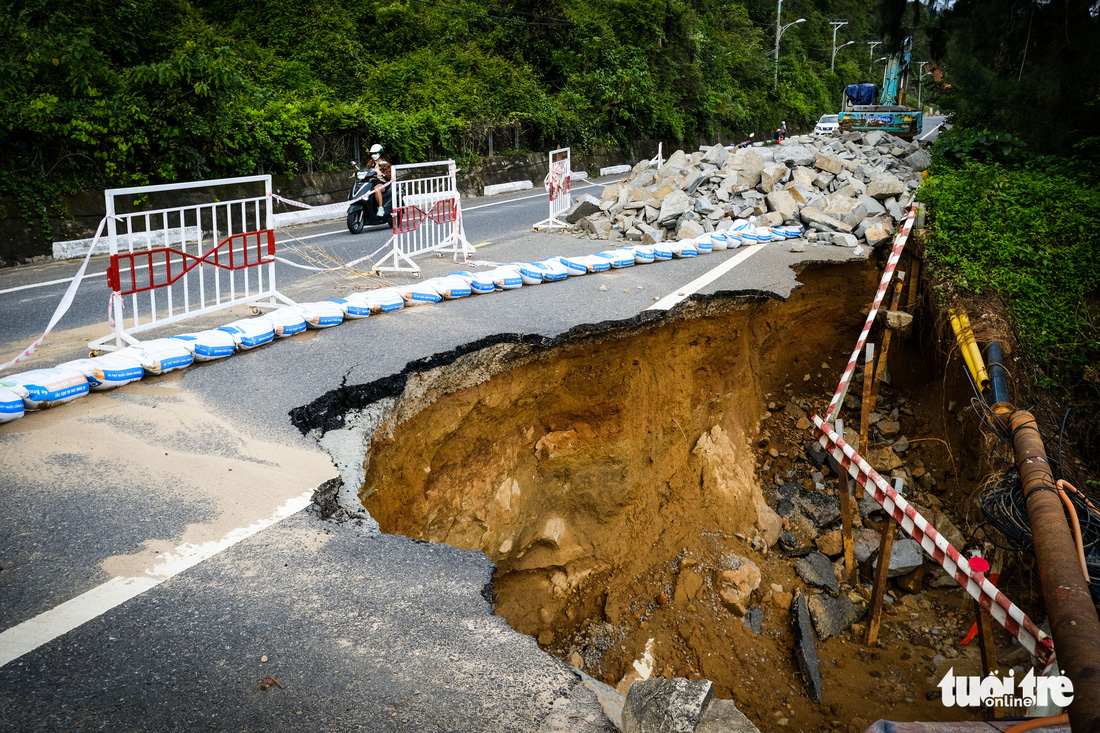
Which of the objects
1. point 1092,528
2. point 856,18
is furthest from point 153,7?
point 856,18

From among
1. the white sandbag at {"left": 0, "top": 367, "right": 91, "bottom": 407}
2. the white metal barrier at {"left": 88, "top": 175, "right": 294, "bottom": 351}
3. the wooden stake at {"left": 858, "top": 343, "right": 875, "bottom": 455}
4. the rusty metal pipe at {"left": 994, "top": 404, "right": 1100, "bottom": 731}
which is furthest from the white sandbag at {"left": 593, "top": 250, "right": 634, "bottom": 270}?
the white sandbag at {"left": 0, "top": 367, "right": 91, "bottom": 407}

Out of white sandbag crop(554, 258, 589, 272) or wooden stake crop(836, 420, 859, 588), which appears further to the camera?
white sandbag crop(554, 258, 589, 272)

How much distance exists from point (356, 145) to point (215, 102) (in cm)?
485

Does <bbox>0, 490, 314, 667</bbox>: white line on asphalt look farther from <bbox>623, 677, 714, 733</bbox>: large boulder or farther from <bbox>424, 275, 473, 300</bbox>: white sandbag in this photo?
<bbox>424, 275, 473, 300</bbox>: white sandbag

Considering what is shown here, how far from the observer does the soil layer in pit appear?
614cm

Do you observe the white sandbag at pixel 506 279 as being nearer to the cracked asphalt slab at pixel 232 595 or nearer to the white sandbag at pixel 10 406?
the cracked asphalt slab at pixel 232 595

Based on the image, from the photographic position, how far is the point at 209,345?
5805 mm

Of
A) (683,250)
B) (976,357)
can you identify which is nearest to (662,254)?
(683,250)

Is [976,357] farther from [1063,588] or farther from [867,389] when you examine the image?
[1063,588]

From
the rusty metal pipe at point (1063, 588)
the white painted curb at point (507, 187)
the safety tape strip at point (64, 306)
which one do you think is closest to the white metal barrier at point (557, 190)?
the white painted curb at point (507, 187)

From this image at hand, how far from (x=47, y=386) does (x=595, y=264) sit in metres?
6.20

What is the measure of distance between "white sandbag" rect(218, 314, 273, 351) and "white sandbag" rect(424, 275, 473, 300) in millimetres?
2016

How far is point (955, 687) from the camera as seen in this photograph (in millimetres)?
6453

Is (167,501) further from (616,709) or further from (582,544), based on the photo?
(582,544)
